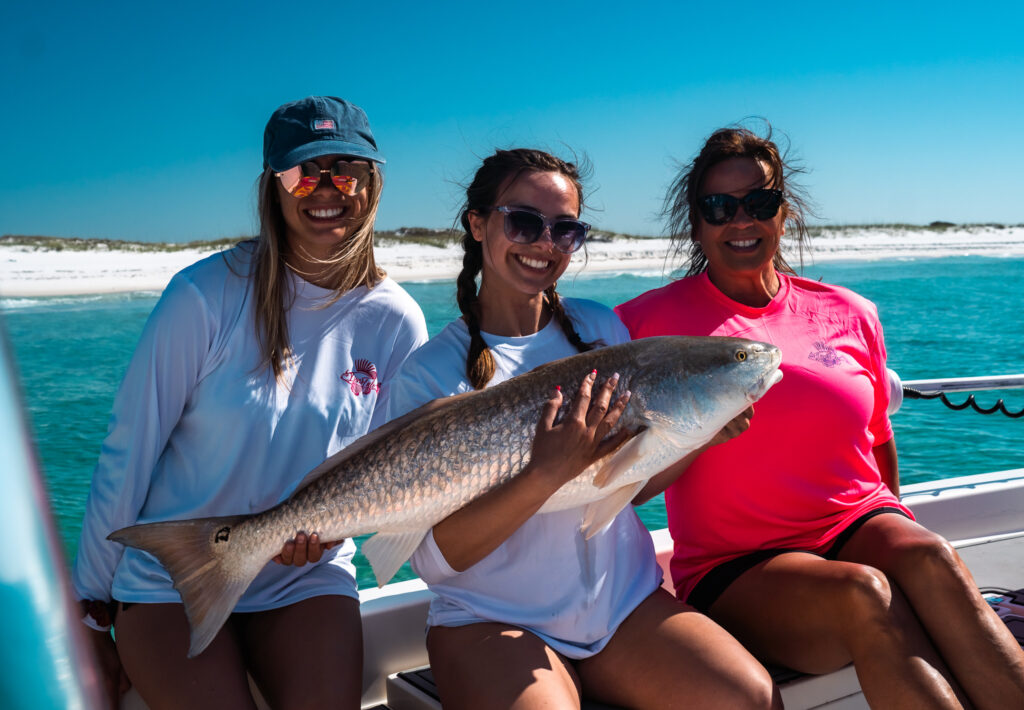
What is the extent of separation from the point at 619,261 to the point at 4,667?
6150cm

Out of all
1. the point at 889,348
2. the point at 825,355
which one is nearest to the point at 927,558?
the point at 825,355

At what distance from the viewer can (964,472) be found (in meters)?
11.6

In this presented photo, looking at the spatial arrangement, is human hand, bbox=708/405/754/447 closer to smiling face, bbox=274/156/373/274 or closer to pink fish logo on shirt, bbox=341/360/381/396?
pink fish logo on shirt, bbox=341/360/381/396

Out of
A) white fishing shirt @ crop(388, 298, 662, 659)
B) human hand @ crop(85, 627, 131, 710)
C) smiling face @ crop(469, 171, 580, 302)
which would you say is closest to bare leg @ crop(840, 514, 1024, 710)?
white fishing shirt @ crop(388, 298, 662, 659)

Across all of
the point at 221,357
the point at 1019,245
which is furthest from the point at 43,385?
the point at 1019,245

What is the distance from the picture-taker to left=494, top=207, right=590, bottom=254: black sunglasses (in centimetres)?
282

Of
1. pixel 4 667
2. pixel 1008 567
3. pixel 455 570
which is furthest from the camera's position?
pixel 1008 567

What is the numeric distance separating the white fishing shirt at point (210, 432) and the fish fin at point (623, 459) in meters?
0.81

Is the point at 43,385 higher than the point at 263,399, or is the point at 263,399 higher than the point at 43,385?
the point at 263,399

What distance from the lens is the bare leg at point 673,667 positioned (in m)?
2.42

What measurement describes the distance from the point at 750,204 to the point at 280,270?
1.74m

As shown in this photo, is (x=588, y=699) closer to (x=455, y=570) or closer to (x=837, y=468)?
(x=455, y=570)

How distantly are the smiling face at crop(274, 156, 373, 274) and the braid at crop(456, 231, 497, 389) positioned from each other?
1.31 ft

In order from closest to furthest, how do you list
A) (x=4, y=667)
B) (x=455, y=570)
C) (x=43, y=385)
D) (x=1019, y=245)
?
(x=4, y=667)
(x=455, y=570)
(x=43, y=385)
(x=1019, y=245)
